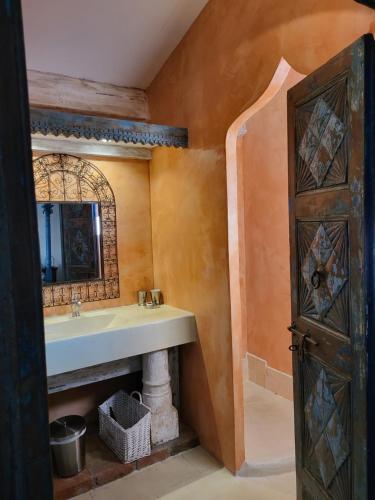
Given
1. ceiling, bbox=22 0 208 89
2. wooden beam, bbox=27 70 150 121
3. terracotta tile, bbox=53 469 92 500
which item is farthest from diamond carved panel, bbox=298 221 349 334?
wooden beam, bbox=27 70 150 121

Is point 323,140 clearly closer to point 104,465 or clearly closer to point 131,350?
point 131,350

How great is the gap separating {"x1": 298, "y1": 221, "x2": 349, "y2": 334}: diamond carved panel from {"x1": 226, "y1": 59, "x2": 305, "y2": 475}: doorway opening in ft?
3.49

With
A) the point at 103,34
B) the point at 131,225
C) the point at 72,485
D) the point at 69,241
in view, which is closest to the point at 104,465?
the point at 72,485

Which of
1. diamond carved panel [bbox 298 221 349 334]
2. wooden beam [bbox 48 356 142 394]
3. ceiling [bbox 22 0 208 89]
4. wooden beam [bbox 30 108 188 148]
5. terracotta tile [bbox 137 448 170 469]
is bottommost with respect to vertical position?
terracotta tile [bbox 137 448 170 469]

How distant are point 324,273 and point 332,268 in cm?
6

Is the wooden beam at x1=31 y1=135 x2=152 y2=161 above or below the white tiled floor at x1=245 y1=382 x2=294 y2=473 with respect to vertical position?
above

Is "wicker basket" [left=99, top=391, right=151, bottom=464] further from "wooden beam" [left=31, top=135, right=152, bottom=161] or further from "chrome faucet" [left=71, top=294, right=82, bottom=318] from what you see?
"wooden beam" [left=31, top=135, right=152, bottom=161]

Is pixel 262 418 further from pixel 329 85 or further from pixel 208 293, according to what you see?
pixel 329 85

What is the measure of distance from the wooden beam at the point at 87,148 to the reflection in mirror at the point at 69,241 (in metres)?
0.38

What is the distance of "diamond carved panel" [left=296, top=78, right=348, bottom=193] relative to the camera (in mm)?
1179

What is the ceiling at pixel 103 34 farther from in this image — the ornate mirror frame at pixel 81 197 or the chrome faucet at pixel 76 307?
the chrome faucet at pixel 76 307

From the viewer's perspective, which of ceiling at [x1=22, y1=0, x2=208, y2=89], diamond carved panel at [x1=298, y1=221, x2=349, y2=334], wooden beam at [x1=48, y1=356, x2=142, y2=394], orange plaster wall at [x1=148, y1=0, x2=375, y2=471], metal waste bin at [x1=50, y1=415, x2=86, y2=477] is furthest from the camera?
wooden beam at [x1=48, y1=356, x2=142, y2=394]

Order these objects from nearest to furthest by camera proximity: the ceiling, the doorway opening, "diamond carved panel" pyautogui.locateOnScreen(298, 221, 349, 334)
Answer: "diamond carved panel" pyautogui.locateOnScreen(298, 221, 349, 334) < the ceiling < the doorway opening

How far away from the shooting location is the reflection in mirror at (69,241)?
8.21 feet
